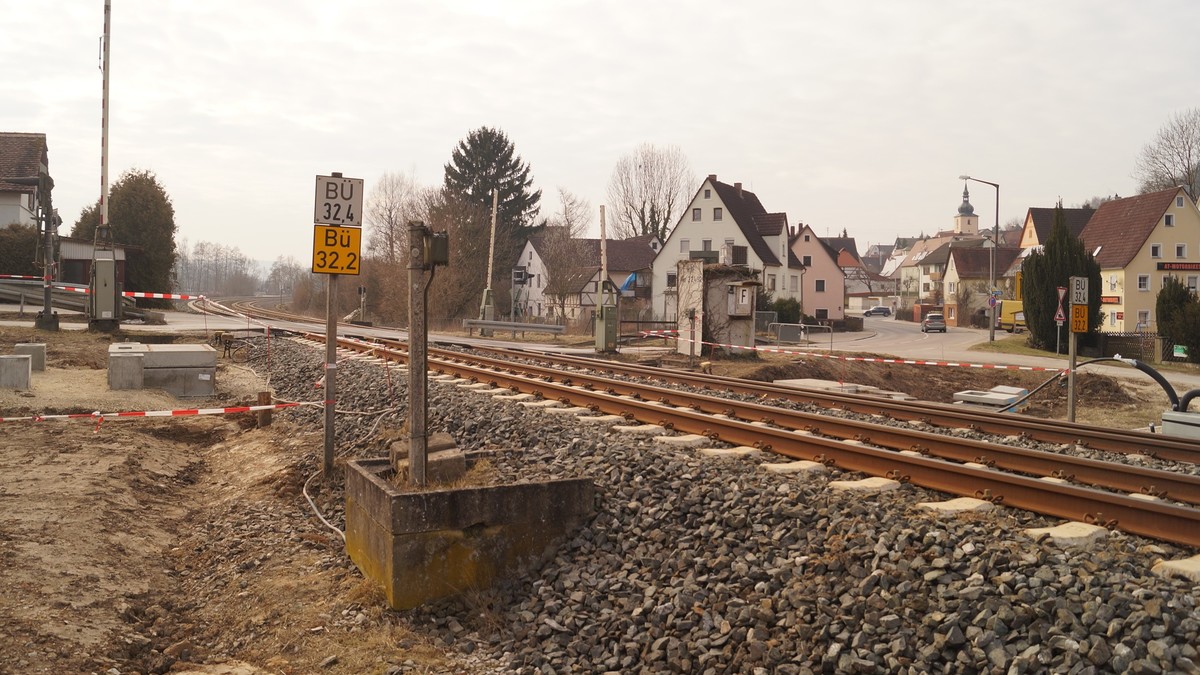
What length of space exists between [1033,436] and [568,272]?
1998 inches

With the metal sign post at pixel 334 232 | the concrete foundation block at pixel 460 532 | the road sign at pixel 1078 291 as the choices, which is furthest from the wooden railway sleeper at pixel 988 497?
the road sign at pixel 1078 291

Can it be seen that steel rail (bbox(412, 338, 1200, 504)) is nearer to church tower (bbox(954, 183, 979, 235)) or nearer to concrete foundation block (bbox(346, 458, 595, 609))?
concrete foundation block (bbox(346, 458, 595, 609))

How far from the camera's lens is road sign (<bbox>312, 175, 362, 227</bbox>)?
30.6 feet

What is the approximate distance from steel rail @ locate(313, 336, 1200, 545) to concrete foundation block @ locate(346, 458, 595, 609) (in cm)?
236

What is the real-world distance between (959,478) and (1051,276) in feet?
119

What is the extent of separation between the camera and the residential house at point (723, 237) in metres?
61.1

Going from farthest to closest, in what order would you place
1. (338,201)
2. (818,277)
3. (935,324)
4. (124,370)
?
(818,277) → (935,324) → (124,370) → (338,201)

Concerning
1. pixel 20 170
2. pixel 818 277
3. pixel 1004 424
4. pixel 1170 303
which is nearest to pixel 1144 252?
pixel 1170 303

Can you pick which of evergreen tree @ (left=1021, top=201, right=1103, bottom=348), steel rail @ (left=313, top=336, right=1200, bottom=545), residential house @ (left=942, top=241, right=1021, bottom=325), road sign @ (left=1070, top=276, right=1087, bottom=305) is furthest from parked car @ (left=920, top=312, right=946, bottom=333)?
steel rail @ (left=313, top=336, right=1200, bottom=545)

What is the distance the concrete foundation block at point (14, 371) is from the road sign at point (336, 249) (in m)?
7.01

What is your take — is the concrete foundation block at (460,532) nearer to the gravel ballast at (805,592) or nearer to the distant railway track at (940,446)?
the gravel ballast at (805,592)

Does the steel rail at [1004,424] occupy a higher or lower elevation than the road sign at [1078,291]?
lower

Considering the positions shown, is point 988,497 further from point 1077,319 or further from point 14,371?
point 14,371

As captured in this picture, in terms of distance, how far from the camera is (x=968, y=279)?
86.4 m
